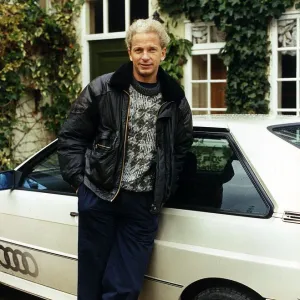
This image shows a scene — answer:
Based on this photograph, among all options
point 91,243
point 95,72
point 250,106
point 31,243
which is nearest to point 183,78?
point 250,106

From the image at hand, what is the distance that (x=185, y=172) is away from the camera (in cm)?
303

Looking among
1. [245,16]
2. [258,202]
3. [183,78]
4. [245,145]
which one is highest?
[245,16]

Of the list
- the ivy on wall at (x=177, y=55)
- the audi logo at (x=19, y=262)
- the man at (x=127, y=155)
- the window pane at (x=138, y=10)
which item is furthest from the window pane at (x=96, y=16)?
the man at (x=127, y=155)

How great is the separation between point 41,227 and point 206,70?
15.1 ft

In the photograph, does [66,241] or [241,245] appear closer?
[241,245]

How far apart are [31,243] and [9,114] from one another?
4.56 m

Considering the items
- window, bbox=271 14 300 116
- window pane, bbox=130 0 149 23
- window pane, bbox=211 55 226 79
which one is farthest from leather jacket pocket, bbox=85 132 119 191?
window pane, bbox=130 0 149 23

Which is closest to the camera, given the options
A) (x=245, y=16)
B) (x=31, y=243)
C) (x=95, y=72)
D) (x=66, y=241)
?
(x=66, y=241)

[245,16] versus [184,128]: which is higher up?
[245,16]

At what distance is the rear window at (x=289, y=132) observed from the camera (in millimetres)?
2814

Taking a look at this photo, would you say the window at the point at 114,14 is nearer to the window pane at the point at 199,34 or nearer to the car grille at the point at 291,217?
the window pane at the point at 199,34

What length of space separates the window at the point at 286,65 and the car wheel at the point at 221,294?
15.1 ft

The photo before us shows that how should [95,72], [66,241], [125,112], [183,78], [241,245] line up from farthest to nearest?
1. [95,72]
2. [183,78]
3. [66,241]
4. [125,112]
5. [241,245]

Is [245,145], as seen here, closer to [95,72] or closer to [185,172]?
[185,172]
